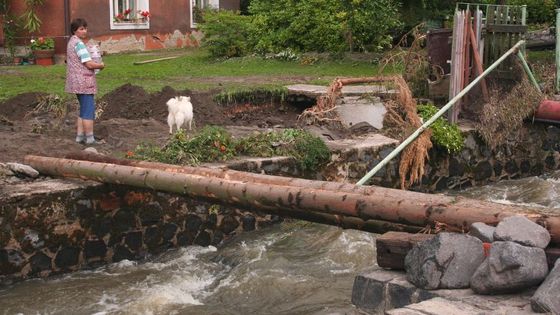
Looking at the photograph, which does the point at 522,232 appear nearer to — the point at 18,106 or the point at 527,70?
the point at 527,70

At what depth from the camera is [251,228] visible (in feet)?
32.4

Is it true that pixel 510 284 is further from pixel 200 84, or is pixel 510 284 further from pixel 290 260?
pixel 200 84

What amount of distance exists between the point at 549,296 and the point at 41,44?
62.6 ft

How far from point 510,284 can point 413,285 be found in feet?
2.23

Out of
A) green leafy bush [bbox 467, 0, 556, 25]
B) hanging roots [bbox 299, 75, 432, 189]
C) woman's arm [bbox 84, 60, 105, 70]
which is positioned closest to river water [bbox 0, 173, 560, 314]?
hanging roots [bbox 299, 75, 432, 189]

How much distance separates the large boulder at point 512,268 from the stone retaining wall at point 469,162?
19.6 ft

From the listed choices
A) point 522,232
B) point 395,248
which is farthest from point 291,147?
point 522,232

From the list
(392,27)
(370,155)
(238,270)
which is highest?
(392,27)

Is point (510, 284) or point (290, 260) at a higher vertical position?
point (510, 284)

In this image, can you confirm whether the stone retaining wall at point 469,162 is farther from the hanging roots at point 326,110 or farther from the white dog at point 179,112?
the white dog at point 179,112

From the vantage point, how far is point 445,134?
12.1 m

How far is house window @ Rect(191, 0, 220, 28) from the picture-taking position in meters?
26.7

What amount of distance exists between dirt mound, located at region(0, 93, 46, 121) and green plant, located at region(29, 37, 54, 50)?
A: 8721 millimetres

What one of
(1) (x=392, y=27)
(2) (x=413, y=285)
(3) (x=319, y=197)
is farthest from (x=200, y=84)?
(2) (x=413, y=285)
